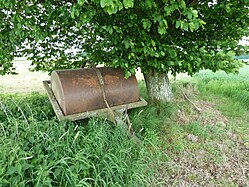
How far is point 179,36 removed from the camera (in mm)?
3557

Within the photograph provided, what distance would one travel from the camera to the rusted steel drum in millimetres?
3002

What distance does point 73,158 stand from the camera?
2051mm

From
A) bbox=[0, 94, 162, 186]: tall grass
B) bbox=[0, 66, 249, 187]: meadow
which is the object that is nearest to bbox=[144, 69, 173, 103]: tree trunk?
bbox=[0, 66, 249, 187]: meadow

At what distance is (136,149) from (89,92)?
961 mm

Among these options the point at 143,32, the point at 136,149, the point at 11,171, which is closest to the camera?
the point at 11,171

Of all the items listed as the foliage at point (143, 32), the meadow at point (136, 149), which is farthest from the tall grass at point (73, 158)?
the foliage at point (143, 32)

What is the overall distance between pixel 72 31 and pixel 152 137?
2494 millimetres

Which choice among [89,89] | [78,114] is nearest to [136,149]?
[78,114]

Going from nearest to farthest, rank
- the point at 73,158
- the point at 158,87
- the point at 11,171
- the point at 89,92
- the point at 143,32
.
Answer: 1. the point at 11,171
2. the point at 73,158
3. the point at 143,32
4. the point at 89,92
5. the point at 158,87

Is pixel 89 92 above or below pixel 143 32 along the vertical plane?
below

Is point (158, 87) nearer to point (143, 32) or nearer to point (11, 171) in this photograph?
point (143, 32)

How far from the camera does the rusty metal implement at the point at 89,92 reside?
9.85ft

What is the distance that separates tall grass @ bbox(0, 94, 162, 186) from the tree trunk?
1.17 metres

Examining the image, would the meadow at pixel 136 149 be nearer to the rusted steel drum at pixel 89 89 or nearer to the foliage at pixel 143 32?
the rusted steel drum at pixel 89 89
